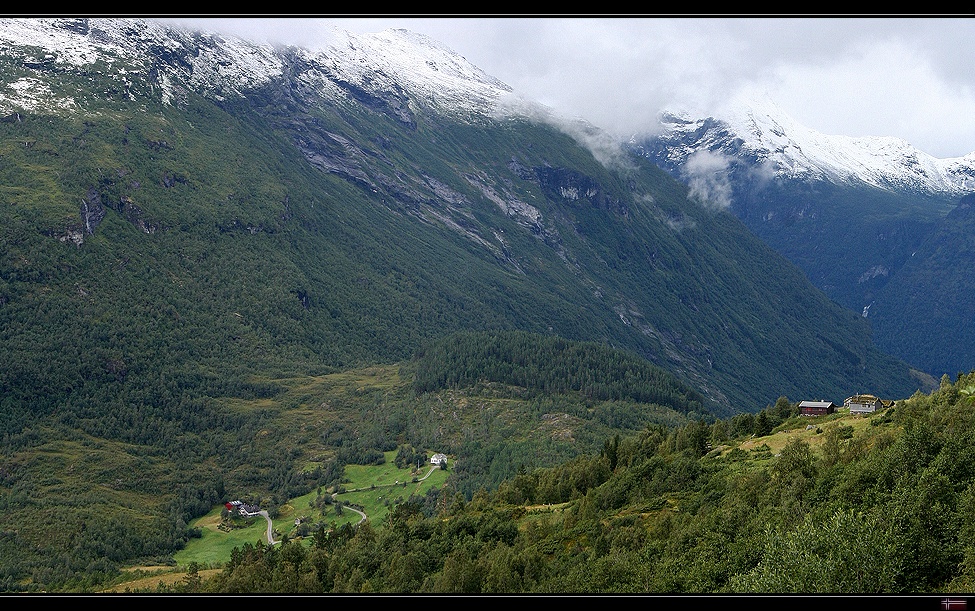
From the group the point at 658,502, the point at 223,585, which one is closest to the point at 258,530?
the point at 223,585

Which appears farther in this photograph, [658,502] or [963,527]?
[658,502]

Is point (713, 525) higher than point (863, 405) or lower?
higher

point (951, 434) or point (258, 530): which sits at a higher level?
point (951, 434)

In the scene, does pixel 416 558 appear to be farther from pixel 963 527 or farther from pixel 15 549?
pixel 15 549

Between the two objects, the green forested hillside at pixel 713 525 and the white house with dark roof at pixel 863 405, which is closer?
the green forested hillside at pixel 713 525

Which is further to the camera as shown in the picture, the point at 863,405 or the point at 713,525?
the point at 863,405

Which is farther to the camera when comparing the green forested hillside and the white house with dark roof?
the white house with dark roof
